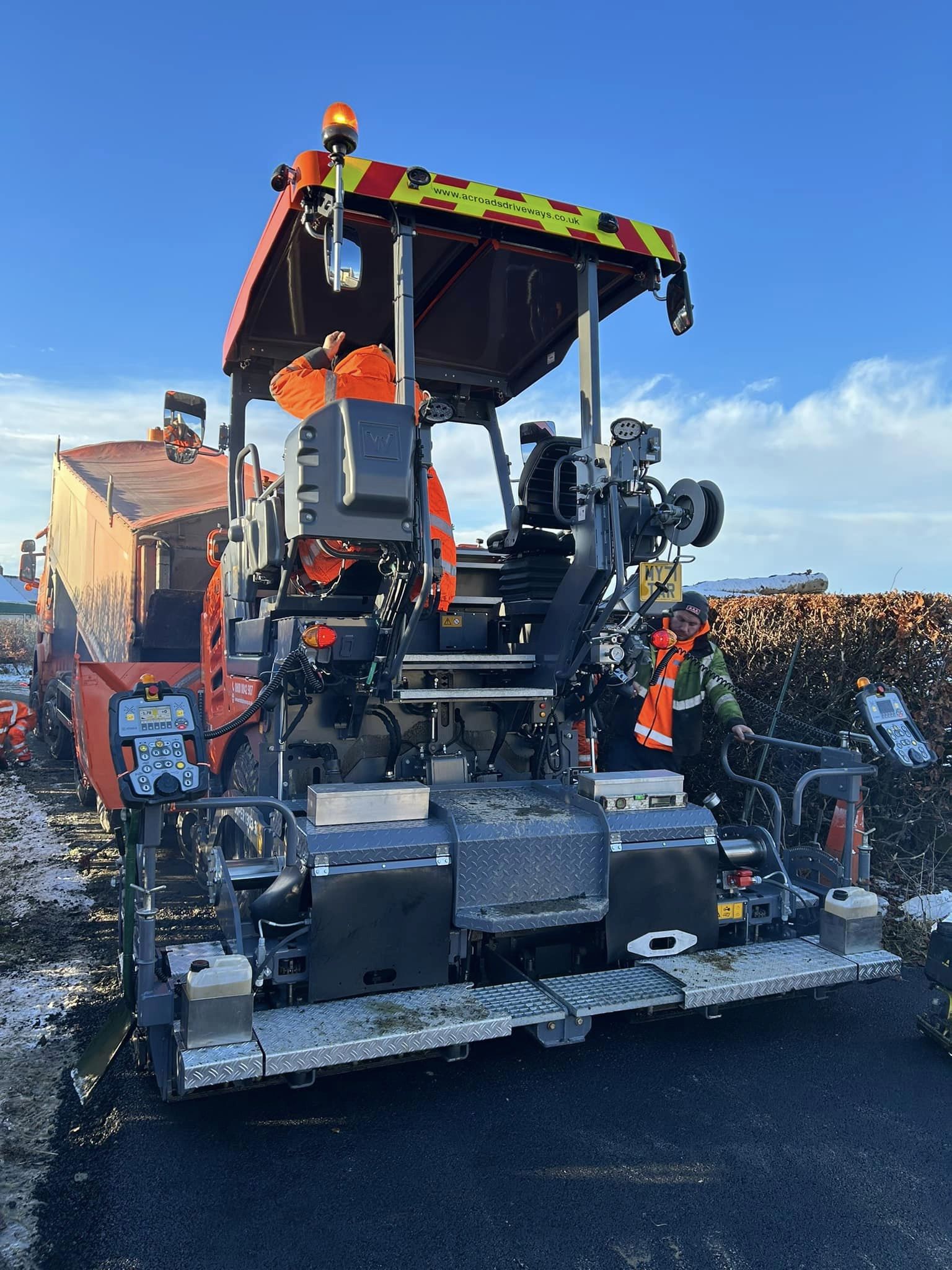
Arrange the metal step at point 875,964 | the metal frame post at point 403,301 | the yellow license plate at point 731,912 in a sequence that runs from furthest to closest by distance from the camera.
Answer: the yellow license plate at point 731,912, the metal step at point 875,964, the metal frame post at point 403,301

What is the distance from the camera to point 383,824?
337cm

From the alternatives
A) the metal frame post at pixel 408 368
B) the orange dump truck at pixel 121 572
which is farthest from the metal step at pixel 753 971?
the orange dump truck at pixel 121 572

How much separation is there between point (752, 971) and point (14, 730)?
872cm

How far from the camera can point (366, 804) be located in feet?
11.0

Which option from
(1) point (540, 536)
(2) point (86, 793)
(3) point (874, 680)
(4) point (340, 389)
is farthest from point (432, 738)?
(2) point (86, 793)

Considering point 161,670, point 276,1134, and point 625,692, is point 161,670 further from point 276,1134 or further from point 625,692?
point 276,1134

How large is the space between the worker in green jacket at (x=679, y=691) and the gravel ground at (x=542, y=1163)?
1909mm

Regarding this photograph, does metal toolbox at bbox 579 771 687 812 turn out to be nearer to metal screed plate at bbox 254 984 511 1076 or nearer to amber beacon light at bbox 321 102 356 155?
metal screed plate at bbox 254 984 511 1076

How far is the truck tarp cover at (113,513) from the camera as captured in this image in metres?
7.71

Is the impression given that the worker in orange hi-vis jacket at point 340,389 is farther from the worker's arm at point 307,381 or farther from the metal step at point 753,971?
the metal step at point 753,971

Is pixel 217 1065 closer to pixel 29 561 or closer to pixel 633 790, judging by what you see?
pixel 633 790

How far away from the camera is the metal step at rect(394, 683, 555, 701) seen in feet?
12.0

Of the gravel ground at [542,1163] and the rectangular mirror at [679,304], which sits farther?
the rectangular mirror at [679,304]

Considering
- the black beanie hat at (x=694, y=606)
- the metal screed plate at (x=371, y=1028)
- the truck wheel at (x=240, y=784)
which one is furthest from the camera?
the black beanie hat at (x=694, y=606)
